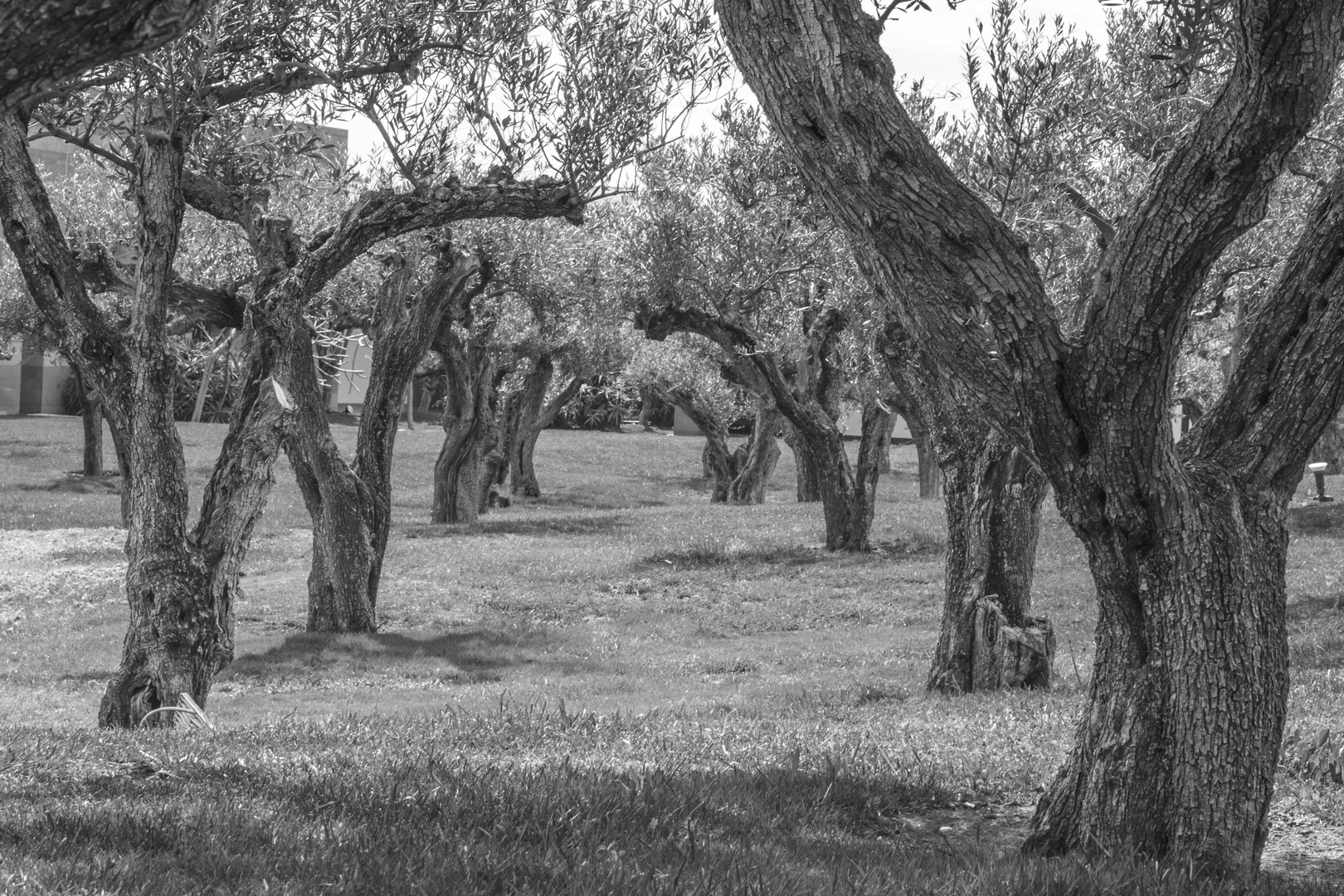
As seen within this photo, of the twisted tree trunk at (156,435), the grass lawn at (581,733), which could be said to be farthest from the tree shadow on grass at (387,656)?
the twisted tree trunk at (156,435)

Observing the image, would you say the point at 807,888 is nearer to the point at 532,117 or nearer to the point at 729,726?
the point at 729,726

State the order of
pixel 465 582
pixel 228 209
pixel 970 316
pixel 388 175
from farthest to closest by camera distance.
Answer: pixel 465 582 → pixel 388 175 → pixel 228 209 → pixel 970 316

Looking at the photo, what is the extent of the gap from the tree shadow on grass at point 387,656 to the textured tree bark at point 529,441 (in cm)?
2104

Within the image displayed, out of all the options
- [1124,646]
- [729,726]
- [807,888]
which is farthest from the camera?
[729,726]

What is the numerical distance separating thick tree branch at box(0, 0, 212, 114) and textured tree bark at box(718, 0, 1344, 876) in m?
2.49

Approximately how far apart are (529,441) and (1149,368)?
35.9 m

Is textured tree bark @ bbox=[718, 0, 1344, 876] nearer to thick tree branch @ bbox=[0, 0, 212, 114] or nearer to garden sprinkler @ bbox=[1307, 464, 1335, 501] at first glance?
thick tree branch @ bbox=[0, 0, 212, 114]

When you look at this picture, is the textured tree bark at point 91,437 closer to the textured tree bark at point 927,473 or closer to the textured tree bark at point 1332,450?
the textured tree bark at point 927,473

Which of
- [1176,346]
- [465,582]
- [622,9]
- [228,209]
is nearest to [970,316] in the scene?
[1176,346]

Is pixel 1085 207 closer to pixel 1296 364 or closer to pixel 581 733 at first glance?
pixel 581 733

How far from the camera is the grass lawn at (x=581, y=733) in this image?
15.1 ft

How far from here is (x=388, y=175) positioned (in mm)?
16656

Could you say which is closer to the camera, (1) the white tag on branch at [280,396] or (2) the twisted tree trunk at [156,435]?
(2) the twisted tree trunk at [156,435]

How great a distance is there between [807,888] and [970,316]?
2.32 m
